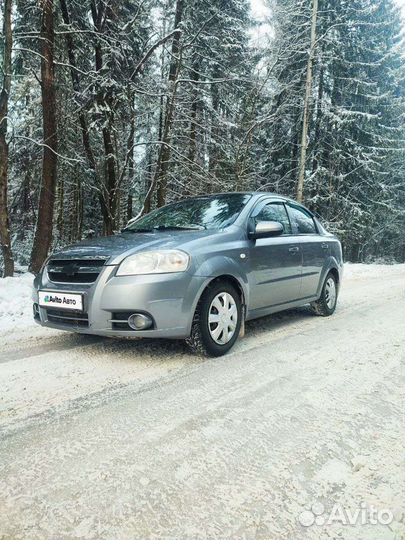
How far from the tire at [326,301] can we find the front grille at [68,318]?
3425 mm

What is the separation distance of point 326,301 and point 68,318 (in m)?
3.64

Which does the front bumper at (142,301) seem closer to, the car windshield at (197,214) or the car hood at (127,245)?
the car hood at (127,245)

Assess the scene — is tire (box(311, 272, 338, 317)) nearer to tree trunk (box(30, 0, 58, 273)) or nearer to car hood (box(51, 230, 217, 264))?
car hood (box(51, 230, 217, 264))

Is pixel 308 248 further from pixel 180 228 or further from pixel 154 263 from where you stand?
pixel 154 263

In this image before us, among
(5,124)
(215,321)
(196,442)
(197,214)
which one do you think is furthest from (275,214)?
(5,124)

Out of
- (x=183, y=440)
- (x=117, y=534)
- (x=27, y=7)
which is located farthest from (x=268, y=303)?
(x=27, y=7)

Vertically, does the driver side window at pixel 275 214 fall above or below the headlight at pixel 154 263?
above

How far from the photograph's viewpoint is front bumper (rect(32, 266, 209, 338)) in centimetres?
315

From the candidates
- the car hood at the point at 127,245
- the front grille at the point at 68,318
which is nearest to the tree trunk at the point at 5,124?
the car hood at the point at 127,245

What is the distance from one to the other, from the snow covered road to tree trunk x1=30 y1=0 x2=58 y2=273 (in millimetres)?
6092

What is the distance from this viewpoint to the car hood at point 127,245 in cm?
338

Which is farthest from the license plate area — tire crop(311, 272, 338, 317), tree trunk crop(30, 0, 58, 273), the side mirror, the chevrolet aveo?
tree trunk crop(30, 0, 58, 273)

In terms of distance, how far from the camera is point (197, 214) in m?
4.34

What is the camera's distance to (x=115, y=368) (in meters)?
3.23
